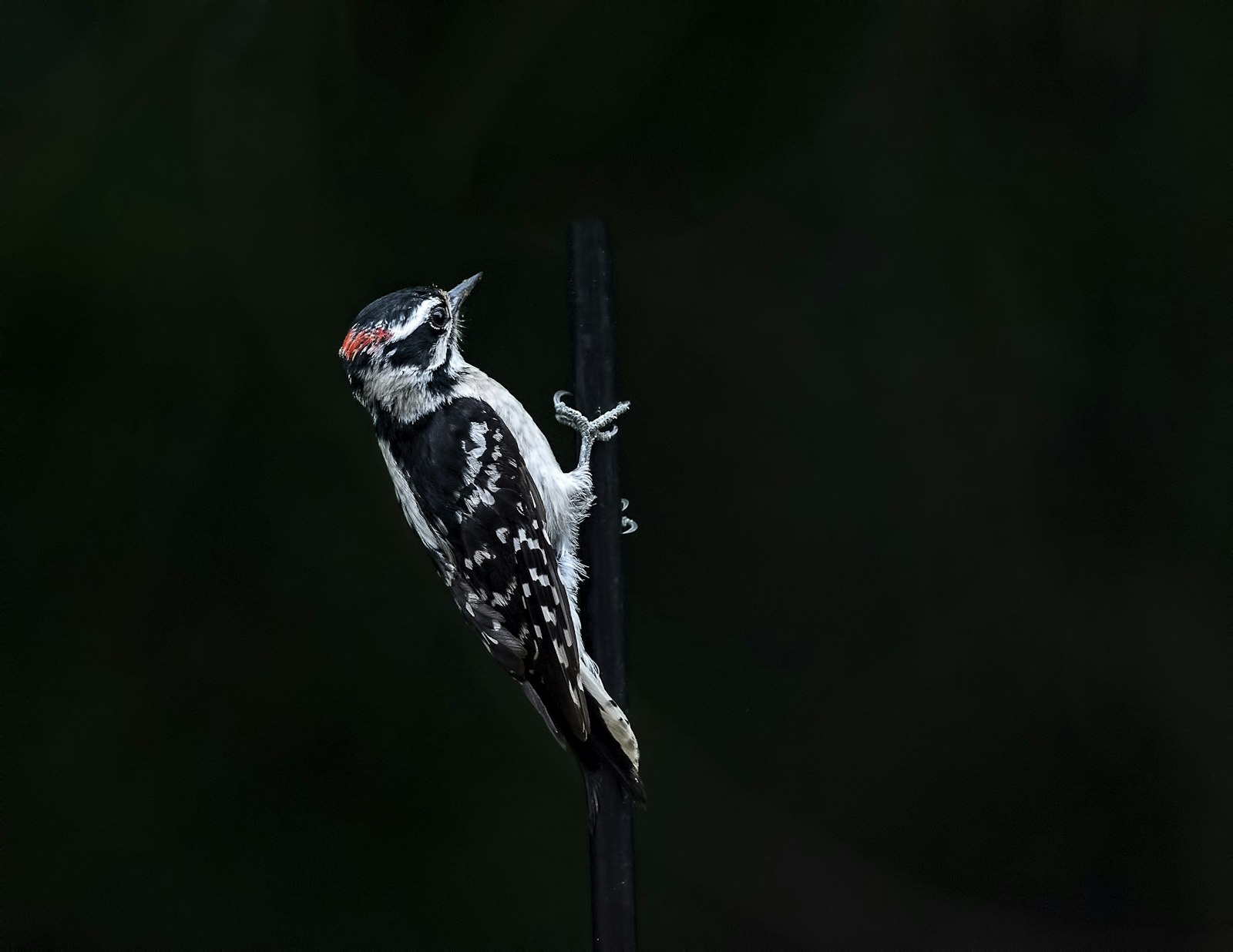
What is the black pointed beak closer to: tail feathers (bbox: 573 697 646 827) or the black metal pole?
the black metal pole

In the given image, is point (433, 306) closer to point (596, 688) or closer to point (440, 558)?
point (440, 558)

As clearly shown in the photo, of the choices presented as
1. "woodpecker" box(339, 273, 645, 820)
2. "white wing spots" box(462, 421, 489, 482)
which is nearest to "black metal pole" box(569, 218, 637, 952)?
"woodpecker" box(339, 273, 645, 820)

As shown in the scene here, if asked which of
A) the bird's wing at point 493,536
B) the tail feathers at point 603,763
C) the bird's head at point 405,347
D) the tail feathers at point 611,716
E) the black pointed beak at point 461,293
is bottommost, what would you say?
the tail feathers at point 603,763

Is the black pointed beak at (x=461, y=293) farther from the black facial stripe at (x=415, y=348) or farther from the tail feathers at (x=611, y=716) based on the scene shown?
the tail feathers at (x=611, y=716)

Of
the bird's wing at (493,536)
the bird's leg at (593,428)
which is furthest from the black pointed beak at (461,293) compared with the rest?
the bird's leg at (593,428)

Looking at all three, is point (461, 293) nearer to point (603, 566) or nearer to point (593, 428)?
point (593, 428)

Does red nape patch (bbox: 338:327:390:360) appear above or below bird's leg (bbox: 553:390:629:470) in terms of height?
above
